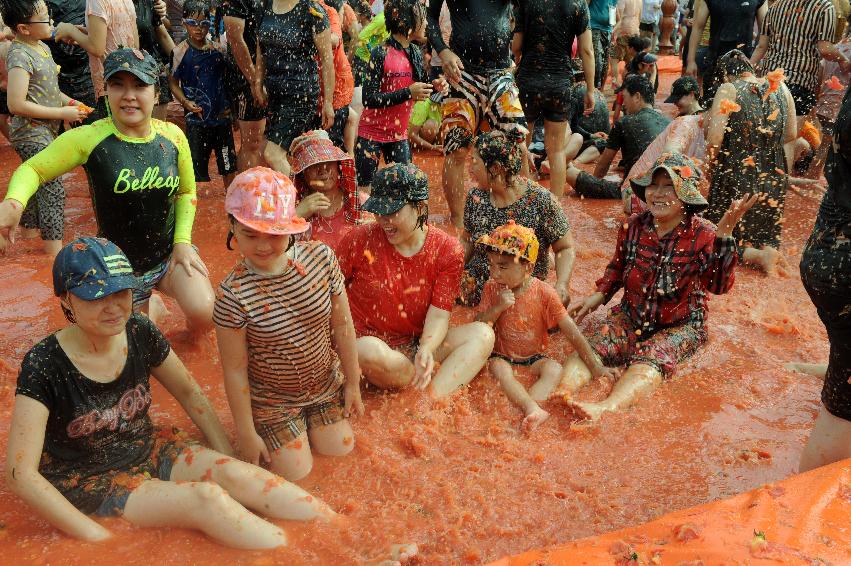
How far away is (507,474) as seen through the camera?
356 centimetres

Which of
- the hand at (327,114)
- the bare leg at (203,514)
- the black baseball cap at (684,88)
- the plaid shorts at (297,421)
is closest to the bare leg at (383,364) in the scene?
the plaid shorts at (297,421)

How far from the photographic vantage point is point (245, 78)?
6477 mm

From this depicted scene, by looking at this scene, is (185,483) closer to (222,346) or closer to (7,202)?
(222,346)

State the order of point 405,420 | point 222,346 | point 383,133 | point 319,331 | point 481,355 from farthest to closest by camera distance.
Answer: point 383,133 → point 481,355 → point 405,420 → point 319,331 → point 222,346

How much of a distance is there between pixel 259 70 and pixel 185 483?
13.6 ft

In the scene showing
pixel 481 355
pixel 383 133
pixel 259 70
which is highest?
pixel 259 70

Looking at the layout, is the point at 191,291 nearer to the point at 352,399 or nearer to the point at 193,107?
the point at 352,399

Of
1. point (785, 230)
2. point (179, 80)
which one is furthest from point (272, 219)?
point (785, 230)

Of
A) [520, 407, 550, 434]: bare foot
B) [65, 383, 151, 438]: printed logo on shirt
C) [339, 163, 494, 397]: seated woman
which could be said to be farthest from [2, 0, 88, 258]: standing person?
[520, 407, 550, 434]: bare foot

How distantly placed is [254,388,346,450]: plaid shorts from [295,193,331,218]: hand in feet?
4.13

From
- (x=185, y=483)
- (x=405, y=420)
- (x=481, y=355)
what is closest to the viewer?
(x=185, y=483)

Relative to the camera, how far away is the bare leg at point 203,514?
9.76 feet

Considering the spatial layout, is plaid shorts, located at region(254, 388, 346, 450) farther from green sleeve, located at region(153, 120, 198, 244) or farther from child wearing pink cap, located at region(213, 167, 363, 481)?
green sleeve, located at region(153, 120, 198, 244)

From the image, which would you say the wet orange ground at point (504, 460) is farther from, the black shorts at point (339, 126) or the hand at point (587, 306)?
the black shorts at point (339, 126)
